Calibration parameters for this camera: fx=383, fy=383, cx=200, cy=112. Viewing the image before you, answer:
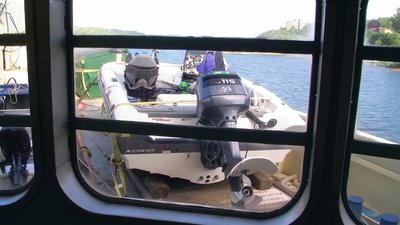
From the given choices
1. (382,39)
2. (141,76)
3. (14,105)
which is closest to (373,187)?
(382,39)

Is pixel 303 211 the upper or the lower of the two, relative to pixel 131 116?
lower

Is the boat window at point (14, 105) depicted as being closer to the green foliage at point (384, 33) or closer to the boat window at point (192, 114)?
the boat window at point (192, 114)

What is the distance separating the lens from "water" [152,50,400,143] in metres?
1.80

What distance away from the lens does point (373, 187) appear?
1.98 m

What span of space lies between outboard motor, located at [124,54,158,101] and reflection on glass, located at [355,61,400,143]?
3.69 feet

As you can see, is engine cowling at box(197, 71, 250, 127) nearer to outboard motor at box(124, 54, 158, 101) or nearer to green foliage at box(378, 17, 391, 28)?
outboard motor at box(124, 54, 158, 101)

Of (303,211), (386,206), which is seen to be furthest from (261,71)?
(386,206)

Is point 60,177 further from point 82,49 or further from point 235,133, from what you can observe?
point 235,133

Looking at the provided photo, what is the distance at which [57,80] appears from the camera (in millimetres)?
2043

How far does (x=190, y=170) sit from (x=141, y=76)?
621 mm

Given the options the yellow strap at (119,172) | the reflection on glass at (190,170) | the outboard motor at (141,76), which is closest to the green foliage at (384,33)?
the reflection on glass at (190,170)

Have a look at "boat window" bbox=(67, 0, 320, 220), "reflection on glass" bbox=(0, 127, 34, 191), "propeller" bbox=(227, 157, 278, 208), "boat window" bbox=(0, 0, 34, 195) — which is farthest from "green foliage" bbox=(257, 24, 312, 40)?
"reflection on glass" bbox=(0, 127, 34, 191)

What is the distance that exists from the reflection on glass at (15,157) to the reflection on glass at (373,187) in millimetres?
1806

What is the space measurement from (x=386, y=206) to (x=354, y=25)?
0.98 meters
